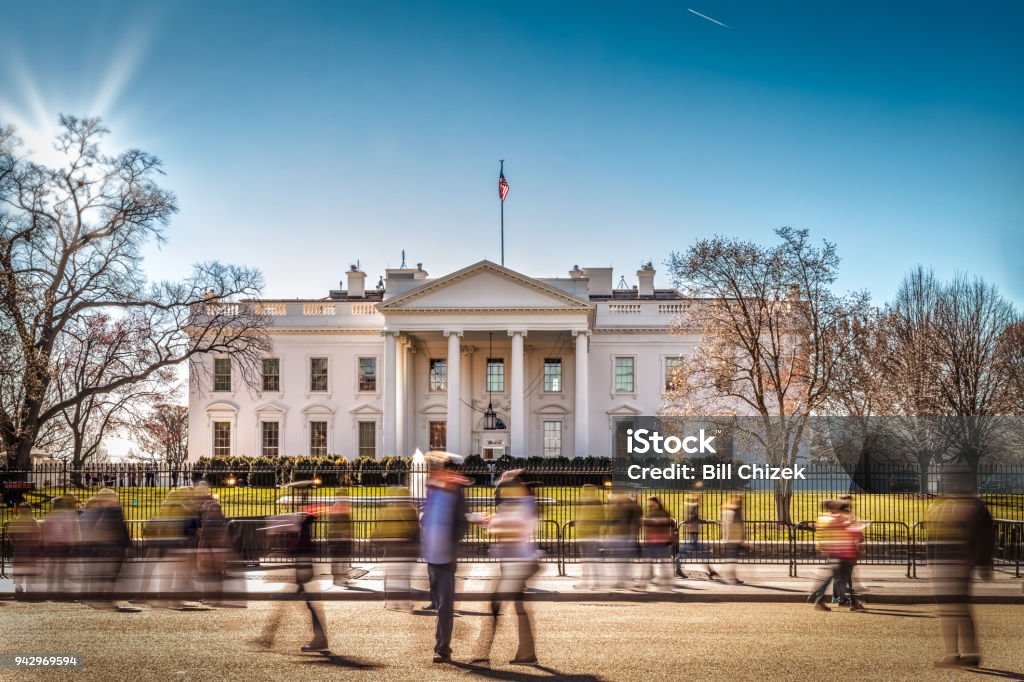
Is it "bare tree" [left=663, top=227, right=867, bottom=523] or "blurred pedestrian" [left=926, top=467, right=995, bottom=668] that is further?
"bare tree" [left=663, top=227, right=867, bottom=523]

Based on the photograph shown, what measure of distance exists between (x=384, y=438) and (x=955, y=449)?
30159 millimetres

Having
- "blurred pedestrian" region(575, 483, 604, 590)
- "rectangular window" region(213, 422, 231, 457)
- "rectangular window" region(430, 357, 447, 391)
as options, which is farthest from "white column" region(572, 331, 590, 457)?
"blurred pedestrian" region(575, 483, 604, 590)

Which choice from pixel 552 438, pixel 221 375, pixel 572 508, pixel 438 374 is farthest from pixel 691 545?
pixel 221 375

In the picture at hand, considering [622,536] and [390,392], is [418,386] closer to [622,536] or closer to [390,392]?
[390,392]

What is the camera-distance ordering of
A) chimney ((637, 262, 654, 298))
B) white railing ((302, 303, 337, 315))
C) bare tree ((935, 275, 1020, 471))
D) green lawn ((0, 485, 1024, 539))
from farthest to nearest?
1. chimney ((637, 262, 654, 298))
2. white railing ((302, 303, 337, 315))
3. bare tree ((935, 275, 1020, 471))
4. green lawn ((0, 485, 1024, 539))

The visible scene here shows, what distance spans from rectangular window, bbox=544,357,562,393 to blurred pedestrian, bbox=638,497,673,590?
35.3m

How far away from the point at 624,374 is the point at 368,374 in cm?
1551

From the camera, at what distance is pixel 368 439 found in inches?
2025

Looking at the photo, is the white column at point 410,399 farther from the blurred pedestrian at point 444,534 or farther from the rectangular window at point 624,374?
the blurred pedestrian at point 444,534

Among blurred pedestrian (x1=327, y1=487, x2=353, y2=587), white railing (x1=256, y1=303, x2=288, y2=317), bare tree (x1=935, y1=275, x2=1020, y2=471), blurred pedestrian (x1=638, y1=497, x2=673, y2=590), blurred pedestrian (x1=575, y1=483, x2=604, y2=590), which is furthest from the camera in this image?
white railing (x1=256, y1=303, x2=288, y2=317)

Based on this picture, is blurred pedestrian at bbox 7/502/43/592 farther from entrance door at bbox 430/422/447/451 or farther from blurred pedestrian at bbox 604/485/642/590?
entrance door at bbox 430/422/447/451

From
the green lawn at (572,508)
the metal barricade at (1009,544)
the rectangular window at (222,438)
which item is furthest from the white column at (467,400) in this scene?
the metal barricade at (1009,544)

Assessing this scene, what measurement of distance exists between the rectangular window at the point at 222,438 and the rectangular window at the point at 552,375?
64.1 ft

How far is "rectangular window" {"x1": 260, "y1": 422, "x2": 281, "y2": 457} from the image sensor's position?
Answer: 5169cm
